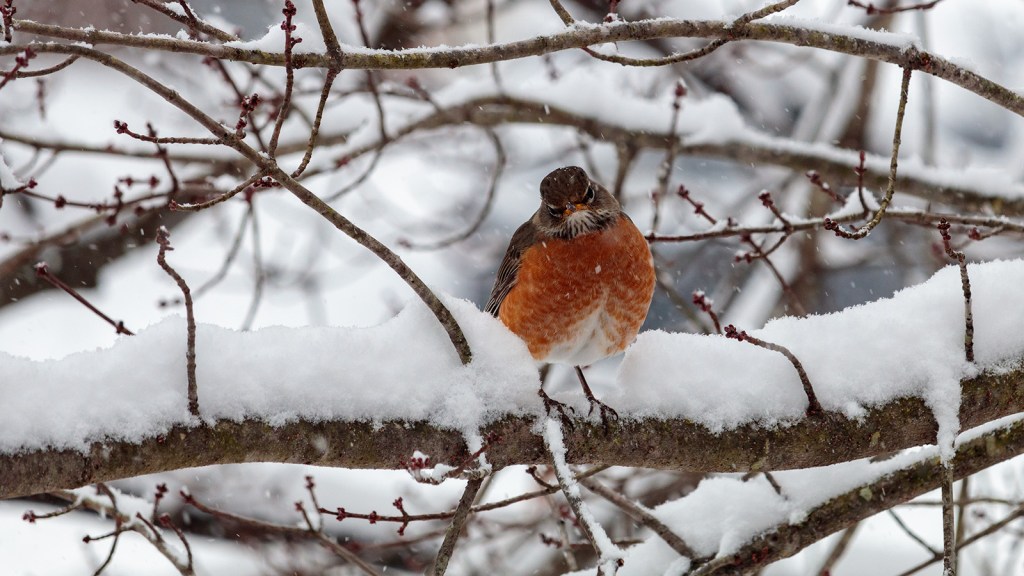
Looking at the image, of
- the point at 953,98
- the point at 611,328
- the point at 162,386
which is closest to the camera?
the point at 162,386

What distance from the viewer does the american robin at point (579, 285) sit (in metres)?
4.23

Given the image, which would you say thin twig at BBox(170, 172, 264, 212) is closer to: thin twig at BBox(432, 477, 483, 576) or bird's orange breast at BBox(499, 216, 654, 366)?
thin twig at BBox(432, 477, 483, 576)

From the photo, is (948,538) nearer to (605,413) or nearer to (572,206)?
(605,413)

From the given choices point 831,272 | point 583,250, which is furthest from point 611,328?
point 831,272

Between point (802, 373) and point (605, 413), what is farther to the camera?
point (605, 413)

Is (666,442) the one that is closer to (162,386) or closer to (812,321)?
(812,321)

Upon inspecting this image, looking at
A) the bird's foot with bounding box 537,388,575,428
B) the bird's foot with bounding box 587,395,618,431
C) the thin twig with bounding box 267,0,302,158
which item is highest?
the thin twig with bounding box 267,0,302,158

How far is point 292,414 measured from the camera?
2629 mm

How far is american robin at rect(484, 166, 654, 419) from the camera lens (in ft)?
13.9

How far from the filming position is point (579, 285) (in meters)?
4.25

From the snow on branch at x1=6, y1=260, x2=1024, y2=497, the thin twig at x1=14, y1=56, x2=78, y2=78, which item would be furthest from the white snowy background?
the thin twig at x1=14, y1=56, x2=78, y2=78

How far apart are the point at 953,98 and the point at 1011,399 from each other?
426 inches

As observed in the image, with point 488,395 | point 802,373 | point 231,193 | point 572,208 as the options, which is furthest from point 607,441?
point 572,208

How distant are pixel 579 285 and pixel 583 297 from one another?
58 millimetres
